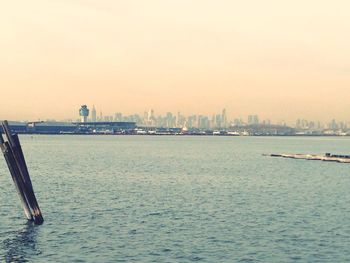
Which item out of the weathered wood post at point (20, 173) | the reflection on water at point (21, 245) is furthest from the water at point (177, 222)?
the weathered wood post at point (20, 173)

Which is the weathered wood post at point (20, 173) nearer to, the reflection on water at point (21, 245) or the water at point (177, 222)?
the water at point (177, 222)

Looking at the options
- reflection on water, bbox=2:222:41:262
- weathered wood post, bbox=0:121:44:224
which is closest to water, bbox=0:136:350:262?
reflection on water, bbox=2:222:41:262

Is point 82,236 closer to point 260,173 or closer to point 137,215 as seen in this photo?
point 137,215

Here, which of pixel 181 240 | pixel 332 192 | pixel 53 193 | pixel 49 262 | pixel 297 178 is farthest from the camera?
pixel 297 178

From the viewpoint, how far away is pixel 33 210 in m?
44.2

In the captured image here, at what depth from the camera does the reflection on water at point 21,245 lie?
34.0 m

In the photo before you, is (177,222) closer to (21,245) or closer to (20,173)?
(20,173)

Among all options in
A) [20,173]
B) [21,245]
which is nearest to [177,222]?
[20,173]

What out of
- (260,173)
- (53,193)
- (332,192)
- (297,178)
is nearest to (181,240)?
(53,193)

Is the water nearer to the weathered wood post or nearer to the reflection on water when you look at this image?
the reflection on water

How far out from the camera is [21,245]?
37.0 m

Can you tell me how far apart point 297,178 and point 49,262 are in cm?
7008

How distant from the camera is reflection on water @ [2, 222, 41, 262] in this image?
34.0m

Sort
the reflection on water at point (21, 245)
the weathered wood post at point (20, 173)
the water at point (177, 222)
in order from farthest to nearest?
the weathered wood post at point (20, 173), the water at point (177, 222), the reflection on water at point (21, 245)
